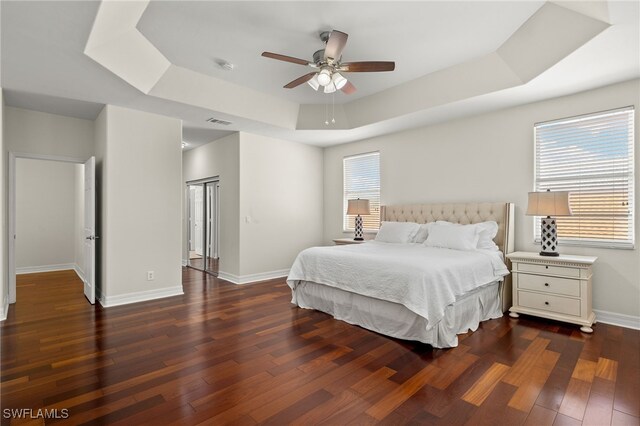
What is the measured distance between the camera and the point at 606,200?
3678mm

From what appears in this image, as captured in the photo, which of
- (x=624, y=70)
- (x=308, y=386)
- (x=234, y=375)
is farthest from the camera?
(x=624, y=70)

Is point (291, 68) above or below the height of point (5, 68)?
above

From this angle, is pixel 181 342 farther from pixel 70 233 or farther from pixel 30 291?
pixel 70 233

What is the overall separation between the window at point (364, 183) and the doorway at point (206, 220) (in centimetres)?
257

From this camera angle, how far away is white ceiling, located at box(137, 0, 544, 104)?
2793 mm

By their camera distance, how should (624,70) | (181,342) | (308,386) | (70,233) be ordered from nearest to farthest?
(308,386), (181,342), (624,70), (70,233)

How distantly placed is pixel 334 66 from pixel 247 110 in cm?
207

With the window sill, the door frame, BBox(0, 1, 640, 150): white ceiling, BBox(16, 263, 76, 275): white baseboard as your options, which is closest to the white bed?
the window sill

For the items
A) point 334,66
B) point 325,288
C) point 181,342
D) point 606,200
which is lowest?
point 181,342

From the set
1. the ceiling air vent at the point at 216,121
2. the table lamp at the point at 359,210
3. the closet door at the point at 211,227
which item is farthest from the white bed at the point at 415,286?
the closet door at the point at 211,227

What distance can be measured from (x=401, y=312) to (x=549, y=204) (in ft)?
6.96

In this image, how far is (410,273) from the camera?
2990mm

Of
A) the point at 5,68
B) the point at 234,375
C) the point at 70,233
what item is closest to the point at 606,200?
the point at 234,375

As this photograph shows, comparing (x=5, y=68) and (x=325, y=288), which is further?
(x=325, y=288)
